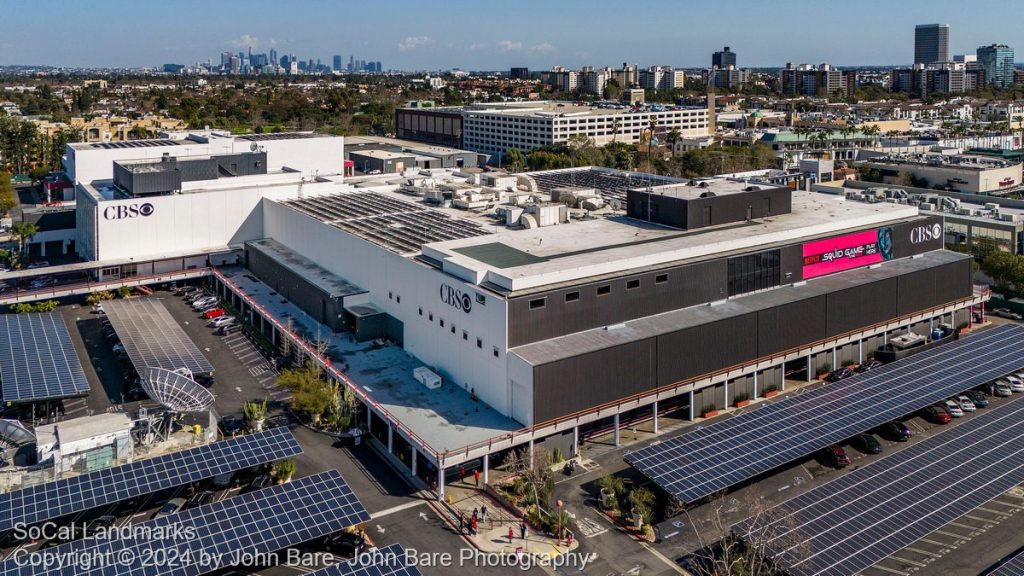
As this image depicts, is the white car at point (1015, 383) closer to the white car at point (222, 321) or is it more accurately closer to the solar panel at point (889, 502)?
the solar panel at point (889, 502)

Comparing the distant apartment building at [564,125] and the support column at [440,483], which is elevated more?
the distant apartment building at [564,125]

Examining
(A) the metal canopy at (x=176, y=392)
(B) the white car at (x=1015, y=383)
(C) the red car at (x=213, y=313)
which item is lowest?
A: (B) the white car at (x=1015, y=383)

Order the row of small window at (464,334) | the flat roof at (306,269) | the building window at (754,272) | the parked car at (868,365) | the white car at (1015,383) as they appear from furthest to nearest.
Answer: the flat roof at (306,269) < the parked car at (868,365) < the building window at (754,272) < the white car at (1015,383) < the row of small window at (464,334)

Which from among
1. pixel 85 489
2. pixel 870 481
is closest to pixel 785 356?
pixel 870 481

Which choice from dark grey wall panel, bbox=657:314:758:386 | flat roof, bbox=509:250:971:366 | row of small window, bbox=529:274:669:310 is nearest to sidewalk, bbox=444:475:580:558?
flat roof, bbox=509:250:971:366

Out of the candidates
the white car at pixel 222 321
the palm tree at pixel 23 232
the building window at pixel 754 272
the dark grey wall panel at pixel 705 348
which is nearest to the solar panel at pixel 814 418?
the dark grey wall panel at pixel 705 348

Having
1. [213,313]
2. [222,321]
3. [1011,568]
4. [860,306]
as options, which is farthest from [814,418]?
[213,313]

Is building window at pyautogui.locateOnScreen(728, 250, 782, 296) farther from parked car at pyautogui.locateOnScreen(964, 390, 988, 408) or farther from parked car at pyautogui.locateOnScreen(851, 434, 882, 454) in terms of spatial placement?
parked car at pyautogui.locateOnScreen(964, 390, 988, 408)

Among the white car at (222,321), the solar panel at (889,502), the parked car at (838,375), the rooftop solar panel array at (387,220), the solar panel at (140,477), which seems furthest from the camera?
the white car at (222,321)

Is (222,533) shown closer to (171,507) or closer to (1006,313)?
(171,507)
